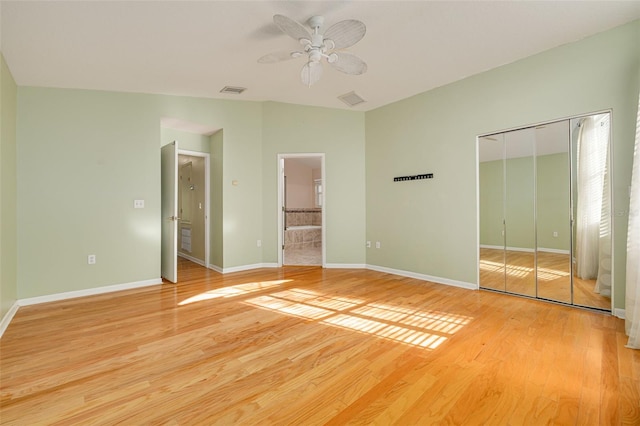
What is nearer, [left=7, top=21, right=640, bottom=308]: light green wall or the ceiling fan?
the ceiling fan

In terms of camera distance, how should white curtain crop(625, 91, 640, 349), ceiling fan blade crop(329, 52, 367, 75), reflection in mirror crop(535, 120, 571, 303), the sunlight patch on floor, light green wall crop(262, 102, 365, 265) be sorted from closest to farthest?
white curtain crop(625, 91, 640, 349) → the sunlight patch on floor → ceiling fan blade crop(329, 52, 367, 75) → reflection in mirror crop(535, 120, 571, 303) → light green wall crop(262, 102, 365, 265)

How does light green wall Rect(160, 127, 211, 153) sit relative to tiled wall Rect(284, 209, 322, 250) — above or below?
above

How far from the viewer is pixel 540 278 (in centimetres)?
356

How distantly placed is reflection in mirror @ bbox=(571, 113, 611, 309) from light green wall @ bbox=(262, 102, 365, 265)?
9.95ft

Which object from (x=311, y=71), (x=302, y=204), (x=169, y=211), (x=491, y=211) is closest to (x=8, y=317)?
(x=169, y=211)

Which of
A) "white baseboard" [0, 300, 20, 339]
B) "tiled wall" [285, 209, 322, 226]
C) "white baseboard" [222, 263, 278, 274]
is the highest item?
"tiled wall" [285, 209, 322, 226]

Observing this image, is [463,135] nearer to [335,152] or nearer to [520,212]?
[520,212]

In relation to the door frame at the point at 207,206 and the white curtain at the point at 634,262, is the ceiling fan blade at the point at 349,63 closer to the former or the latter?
the white curtain at the point at 634,262

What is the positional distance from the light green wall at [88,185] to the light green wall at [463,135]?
11.0ft

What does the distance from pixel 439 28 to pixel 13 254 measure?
16.8 feet

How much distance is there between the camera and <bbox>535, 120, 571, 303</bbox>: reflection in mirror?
3.33 m

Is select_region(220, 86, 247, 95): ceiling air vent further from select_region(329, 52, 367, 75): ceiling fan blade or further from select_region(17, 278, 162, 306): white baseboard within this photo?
select_region(17, 278, 162, 306): white baseboard

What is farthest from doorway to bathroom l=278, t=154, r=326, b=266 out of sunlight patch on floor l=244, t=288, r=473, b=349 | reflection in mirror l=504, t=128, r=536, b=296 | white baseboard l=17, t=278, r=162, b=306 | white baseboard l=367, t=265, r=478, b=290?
reflection in mirror l=504, t=128, r=536, b=296

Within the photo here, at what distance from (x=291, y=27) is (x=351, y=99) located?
8.62ft
